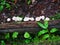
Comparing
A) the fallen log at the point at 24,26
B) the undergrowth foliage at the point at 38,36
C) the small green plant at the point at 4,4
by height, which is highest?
the small green plant at the point at 4,4

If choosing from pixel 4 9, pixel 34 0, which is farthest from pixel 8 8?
pixel 34 0

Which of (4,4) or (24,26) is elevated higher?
(4,4)

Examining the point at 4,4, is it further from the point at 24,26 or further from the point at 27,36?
the point at 27,36

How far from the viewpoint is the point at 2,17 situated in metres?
4.77

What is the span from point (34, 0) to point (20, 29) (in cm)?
112

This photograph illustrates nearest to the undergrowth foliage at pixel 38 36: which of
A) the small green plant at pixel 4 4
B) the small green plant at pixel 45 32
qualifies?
the small green plant at pixel 45 32

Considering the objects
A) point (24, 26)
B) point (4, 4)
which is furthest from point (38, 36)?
point (4, 4)

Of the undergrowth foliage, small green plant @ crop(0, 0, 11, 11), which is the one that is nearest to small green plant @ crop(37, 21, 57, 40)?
the undergrowth foliage

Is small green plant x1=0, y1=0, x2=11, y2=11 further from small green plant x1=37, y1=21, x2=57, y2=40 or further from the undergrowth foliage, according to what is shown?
small green plant x1=37, y1=21, x2=57, y2=40

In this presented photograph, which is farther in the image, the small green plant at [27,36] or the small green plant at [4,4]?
the small green plant at [4,4]

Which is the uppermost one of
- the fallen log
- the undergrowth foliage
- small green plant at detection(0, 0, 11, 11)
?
small green plant at detection(0, 0, 11, 11)

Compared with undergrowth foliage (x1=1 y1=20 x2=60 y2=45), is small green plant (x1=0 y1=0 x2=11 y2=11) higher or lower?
higher

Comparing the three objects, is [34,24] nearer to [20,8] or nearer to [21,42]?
[21,42]

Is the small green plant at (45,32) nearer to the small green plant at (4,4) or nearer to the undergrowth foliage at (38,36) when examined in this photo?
the undergrowth foliage at (38,36)
